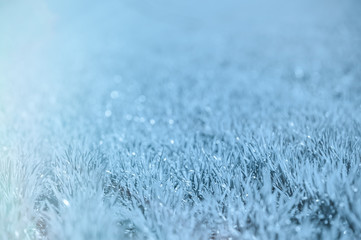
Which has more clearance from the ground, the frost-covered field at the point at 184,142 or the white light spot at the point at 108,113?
the frost-covered field at the point at 184,142

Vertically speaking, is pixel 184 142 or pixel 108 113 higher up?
pixel 184 142

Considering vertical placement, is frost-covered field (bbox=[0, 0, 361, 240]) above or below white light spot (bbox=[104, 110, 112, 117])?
above

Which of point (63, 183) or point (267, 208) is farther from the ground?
point (267, 208)

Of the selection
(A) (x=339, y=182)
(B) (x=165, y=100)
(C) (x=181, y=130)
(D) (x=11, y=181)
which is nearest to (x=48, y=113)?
(B) (x=165, y=100)

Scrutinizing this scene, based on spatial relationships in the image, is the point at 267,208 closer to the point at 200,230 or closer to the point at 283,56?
the point at 200,230

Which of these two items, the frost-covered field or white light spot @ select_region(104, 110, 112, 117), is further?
white light spot @ select_region(104, 110, 112, 117)

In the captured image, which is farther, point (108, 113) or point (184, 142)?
point (108, 113)

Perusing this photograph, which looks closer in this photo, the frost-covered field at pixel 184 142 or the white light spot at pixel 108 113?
the frost-covered field at pixel 184 142

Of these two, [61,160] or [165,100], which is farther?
[165,100]
